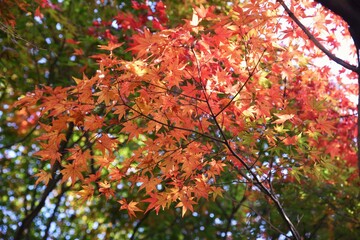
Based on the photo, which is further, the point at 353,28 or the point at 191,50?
the point at 191,50

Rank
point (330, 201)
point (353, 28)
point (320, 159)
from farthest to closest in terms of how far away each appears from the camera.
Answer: point (330, 201) → point (320, 159) → point (353, 28)

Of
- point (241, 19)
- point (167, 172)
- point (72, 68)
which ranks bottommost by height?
point (167, 172)

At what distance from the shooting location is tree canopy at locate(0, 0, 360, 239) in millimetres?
3629

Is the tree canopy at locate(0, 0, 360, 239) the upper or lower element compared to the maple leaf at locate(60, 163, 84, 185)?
upper

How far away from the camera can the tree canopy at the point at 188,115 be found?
11.9 ft

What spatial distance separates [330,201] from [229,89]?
3.38 metres

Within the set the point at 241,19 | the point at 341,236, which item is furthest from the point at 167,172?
the point at 341,236

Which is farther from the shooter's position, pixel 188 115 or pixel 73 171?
pixel 188 115

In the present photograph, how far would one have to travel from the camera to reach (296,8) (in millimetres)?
4242

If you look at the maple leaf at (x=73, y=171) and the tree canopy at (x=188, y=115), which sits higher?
the tree canopy at (x=188, y=115)

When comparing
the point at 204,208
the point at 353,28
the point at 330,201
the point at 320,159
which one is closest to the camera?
the point at 353,28

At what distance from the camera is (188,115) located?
3975 mm

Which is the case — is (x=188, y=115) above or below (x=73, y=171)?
above

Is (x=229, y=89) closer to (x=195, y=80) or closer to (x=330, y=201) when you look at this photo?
(x=195, y=80)
